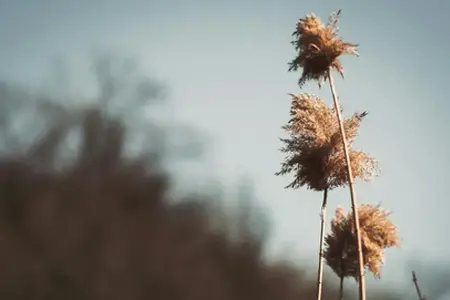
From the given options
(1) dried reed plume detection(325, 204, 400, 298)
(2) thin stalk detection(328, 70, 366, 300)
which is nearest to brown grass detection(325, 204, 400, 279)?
(1) dried reed plume detection(325, 204, 400, 298)

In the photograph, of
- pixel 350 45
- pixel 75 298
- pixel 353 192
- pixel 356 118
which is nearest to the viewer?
pixel 353 192

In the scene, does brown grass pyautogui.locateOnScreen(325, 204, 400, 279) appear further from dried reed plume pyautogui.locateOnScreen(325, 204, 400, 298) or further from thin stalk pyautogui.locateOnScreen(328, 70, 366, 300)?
thin stalk pyautogui.locateOnScreen(328, 70, 366, 300)

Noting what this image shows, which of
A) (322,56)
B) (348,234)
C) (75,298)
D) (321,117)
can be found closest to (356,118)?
(321,117)

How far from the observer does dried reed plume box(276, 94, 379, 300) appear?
11773 mm

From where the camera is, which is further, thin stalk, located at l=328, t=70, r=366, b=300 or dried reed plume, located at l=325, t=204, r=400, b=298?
dried reed plume, located at l=325, t=204, r=400, b=298

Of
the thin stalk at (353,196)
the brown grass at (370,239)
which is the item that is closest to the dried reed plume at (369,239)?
the brown grass at (370,239)

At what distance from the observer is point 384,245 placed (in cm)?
1148

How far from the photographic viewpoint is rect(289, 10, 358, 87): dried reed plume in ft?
37.4

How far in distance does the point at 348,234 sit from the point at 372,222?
78 cm

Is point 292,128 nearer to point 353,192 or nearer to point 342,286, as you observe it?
point 353,192

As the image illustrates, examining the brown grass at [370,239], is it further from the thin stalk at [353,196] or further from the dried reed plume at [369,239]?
the thin stalk at [353,196]

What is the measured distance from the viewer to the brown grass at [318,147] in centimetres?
1177

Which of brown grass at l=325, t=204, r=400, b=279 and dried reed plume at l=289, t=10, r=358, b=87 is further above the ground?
dried reed plume at l=289, t=10, r=358, b=87

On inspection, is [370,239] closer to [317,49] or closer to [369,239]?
[369,239]
